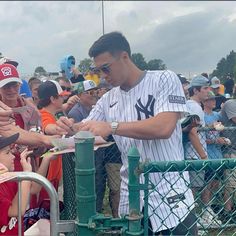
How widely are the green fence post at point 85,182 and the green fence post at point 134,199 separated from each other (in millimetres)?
154

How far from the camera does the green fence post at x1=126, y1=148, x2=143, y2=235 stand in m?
1.67

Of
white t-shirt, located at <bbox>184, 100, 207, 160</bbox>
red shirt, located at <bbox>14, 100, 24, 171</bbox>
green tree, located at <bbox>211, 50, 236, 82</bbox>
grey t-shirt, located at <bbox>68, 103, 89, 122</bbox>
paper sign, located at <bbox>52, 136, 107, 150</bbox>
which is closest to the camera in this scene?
paper sign, located at <bbox>52, 136, 107, 150</bbox>

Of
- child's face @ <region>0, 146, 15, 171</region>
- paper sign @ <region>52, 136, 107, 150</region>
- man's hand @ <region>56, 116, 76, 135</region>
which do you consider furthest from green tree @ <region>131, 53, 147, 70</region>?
child's face @ <region>0, 146, 15, 171</region>

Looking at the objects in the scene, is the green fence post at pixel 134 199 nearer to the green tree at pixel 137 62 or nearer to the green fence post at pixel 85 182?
the green fence post at pixel 85 182

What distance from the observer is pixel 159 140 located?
2408mm

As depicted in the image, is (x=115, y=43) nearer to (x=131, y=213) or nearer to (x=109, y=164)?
(x=131, y=213)

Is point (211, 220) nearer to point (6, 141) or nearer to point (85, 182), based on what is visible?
point (85, 182)

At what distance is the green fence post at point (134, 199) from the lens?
65.9 inches

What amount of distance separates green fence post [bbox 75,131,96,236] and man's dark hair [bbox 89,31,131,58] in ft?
3.12

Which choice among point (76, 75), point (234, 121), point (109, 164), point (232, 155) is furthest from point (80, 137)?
point (76, 75)

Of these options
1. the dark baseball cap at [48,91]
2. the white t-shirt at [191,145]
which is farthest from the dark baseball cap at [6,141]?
the white t-shirt at [191,145]

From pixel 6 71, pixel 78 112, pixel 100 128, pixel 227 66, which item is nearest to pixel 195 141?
pixel 78 112

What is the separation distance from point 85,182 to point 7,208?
0.85 meters

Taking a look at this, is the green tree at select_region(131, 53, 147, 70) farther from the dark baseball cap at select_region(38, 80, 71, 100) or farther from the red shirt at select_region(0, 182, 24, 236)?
the red shirt at select_region(0, 182, 24, 236)
